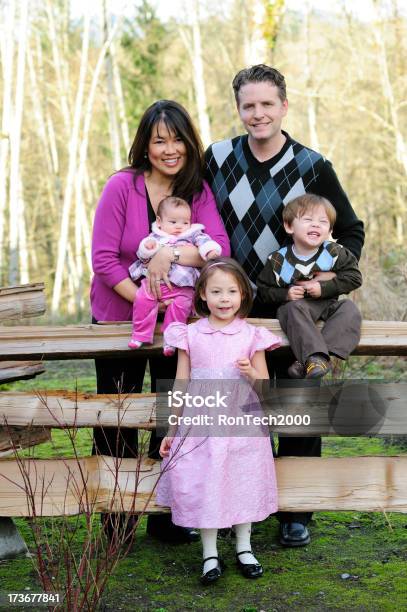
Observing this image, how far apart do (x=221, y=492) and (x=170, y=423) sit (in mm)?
384

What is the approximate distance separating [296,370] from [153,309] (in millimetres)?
708

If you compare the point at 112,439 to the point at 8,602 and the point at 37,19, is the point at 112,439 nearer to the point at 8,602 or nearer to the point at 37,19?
the point at 8,602

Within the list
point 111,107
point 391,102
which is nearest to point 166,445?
point 111,107

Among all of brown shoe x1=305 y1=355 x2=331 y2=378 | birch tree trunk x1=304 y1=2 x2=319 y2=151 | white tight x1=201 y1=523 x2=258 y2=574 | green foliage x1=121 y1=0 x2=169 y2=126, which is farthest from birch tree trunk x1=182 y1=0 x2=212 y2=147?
white tight x1=201 y1=523 x2=258 y2=574

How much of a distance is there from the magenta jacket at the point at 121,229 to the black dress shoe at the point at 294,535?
1324mm

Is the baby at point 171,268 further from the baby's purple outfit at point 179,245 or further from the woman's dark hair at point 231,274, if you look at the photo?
the woman's dark hair at point 231,274

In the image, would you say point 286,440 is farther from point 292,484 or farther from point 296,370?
point 296,370

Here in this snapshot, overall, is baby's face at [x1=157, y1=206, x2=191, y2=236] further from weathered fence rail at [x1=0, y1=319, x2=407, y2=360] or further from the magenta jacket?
weathered fence rail at [x1=0, y1=319, x2=407, y2=360]

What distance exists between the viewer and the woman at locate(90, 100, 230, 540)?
3846 mm

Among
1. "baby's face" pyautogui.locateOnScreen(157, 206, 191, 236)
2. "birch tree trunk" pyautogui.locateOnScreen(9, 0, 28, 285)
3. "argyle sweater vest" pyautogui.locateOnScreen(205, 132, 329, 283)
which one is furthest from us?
"birch tree trunk" pyautogui.locateOnScreen(9, 0, 28, 285)

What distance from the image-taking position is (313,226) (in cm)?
372

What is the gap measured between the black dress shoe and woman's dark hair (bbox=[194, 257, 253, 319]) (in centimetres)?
119

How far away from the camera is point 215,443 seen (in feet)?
11.7

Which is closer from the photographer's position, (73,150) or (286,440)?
(286,440)
